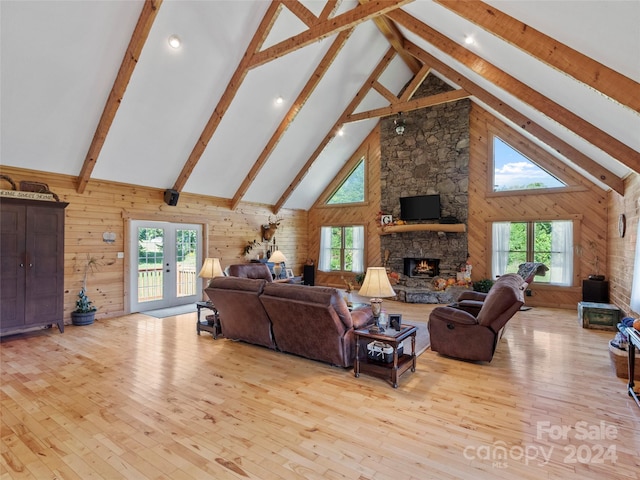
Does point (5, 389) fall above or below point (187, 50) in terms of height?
below

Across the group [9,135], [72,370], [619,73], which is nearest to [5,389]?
[72,370]

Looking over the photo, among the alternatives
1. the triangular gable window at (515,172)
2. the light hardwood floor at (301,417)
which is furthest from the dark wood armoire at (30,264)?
the triangular gable window at (515,172)

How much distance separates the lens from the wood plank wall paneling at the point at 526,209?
22.9 feet

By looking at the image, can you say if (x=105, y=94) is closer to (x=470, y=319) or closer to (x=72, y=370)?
(x=72, y=370)

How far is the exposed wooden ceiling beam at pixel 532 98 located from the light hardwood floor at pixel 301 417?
8.76ft

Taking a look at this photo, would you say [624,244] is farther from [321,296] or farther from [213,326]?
[213,326]

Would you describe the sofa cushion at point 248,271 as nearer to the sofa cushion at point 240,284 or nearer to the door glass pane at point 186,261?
the door glass pane at point 186,261

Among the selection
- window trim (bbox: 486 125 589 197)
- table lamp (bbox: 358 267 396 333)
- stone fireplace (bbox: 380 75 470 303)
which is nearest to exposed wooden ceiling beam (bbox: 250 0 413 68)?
table lamp (bbox: 358 267 396 333)

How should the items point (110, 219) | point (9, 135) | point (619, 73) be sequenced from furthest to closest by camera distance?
1. point (110, 219)
2. point (9, 135)
3. point (619, 73)

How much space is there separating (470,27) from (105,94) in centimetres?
545

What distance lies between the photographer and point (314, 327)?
12.2 ft

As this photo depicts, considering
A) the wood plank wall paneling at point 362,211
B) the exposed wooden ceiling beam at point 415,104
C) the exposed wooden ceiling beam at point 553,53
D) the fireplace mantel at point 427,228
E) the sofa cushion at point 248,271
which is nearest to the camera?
the exposed wooden ceiling beam at point 553,53

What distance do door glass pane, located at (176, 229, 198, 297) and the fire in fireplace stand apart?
5.68 metres

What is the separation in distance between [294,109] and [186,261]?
4411 millimetres
